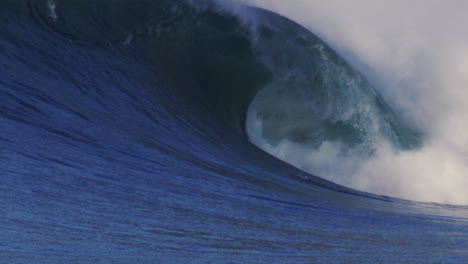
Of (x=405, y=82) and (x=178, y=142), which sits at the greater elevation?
(x=405, y=82)

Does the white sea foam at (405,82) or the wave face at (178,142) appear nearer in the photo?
the wave face at (178,142)

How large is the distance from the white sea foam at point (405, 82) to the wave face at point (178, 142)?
288mm

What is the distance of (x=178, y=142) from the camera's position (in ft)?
14.8

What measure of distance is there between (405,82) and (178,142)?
3826 mm

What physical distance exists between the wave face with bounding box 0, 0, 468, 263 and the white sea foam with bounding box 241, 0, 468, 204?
0.95 ft

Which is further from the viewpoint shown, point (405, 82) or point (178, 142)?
point (405, 82)

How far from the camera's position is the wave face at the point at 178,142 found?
2.85 meters

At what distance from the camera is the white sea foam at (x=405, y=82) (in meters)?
4.99

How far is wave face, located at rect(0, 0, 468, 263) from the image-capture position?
2846mm

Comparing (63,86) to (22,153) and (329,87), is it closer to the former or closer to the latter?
(22,153)

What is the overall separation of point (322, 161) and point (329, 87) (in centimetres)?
119

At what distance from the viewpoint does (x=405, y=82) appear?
7016 millimetres

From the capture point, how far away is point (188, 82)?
5762mm

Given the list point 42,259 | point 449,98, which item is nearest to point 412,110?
point 449,98
